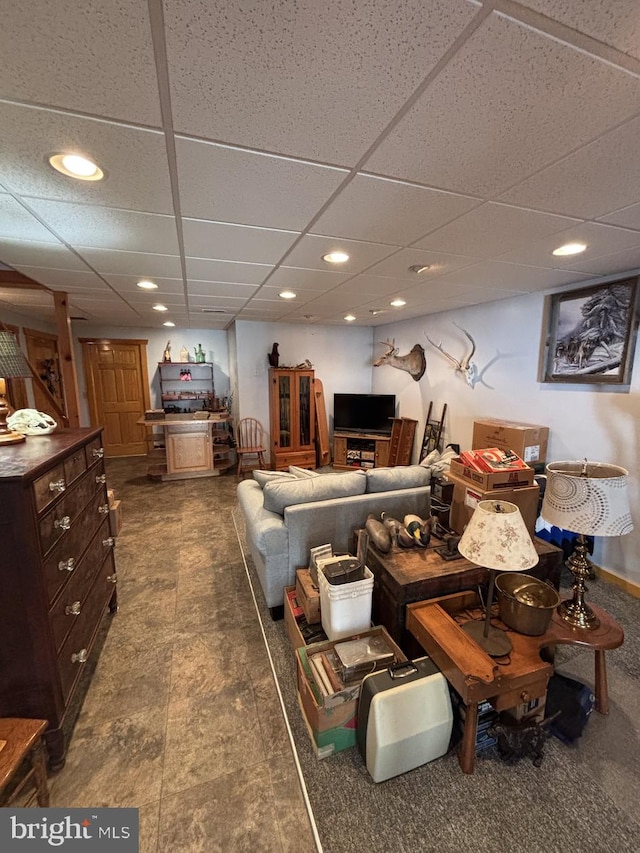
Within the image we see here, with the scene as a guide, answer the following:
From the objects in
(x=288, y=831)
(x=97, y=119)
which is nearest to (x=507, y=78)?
(x=97, y=119)

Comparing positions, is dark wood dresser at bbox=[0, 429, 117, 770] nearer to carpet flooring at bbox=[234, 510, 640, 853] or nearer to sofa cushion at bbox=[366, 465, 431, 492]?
carpet flooring at bbox=[234, 510, 640, 853]

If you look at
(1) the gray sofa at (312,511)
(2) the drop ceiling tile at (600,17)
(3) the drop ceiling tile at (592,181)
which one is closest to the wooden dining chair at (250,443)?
(1) the gray sofa at (312,511)

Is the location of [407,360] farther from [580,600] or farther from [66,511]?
[66,511]

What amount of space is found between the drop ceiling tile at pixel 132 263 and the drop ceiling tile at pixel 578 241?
2.22 m

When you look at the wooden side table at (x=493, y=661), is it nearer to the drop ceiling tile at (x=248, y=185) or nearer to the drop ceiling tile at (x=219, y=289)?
the drop ceiling tile at (x=248, y=185)

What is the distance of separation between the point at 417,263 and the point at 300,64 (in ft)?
5.60

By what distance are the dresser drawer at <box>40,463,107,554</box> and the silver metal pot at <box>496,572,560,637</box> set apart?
195 centimetres

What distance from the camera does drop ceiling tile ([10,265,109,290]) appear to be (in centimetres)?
256

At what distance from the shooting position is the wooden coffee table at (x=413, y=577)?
1.71 metres

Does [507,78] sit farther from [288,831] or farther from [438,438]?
[438,438]

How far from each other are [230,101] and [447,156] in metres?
0.71

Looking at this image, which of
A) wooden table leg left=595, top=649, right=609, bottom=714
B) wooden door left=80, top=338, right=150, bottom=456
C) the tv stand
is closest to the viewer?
wooden table leg left=595, top=649, right=609, bottom=714

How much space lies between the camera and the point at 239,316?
474 centimetres

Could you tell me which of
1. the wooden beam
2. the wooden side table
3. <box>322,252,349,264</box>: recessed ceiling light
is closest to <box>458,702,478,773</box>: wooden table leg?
the wooden side table
